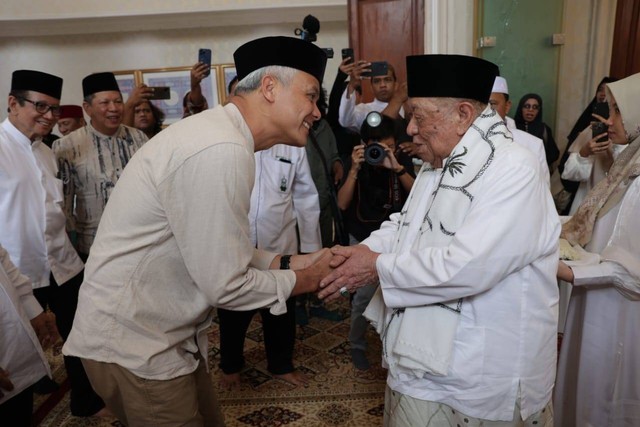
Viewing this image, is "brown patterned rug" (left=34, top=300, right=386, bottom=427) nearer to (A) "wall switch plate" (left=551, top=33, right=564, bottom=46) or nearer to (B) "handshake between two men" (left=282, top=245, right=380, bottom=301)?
(B) "handshake between two men" (left=282, top=245, right=380, bottom=301)

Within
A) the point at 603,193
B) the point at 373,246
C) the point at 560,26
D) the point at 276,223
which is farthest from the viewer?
the point at 560,26

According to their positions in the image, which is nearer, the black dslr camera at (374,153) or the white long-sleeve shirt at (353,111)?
the black dslr camera at (374,153)

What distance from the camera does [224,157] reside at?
120cm

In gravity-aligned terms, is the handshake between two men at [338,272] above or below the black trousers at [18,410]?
above

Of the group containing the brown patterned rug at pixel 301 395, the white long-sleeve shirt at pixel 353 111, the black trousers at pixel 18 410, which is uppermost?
the white long-sleeve shirt at pixel 353 111

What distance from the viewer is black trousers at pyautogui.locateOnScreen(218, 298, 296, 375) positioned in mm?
2734

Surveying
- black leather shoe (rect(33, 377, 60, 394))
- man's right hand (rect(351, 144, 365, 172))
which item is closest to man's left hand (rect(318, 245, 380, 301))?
man's right hand (rect(351, 144, 365, 172))

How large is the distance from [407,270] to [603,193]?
1.08 meters

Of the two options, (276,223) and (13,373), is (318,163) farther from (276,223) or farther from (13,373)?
(13,373)

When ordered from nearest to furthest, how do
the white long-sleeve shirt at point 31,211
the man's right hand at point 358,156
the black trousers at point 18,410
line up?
→ the black trousers at point 18,410, the white long-sleeve shirt at point 31,211, the man's right hand at point 358,156

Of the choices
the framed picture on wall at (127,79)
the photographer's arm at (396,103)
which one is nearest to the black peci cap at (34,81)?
the photographer's arm at (396,103)

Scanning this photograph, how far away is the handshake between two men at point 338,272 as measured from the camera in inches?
60.2

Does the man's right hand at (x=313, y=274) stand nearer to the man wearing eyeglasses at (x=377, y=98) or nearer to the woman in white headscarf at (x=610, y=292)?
the woman in white headscarf at (x=610, y=292)

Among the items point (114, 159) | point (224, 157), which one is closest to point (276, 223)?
point (114, 159)
